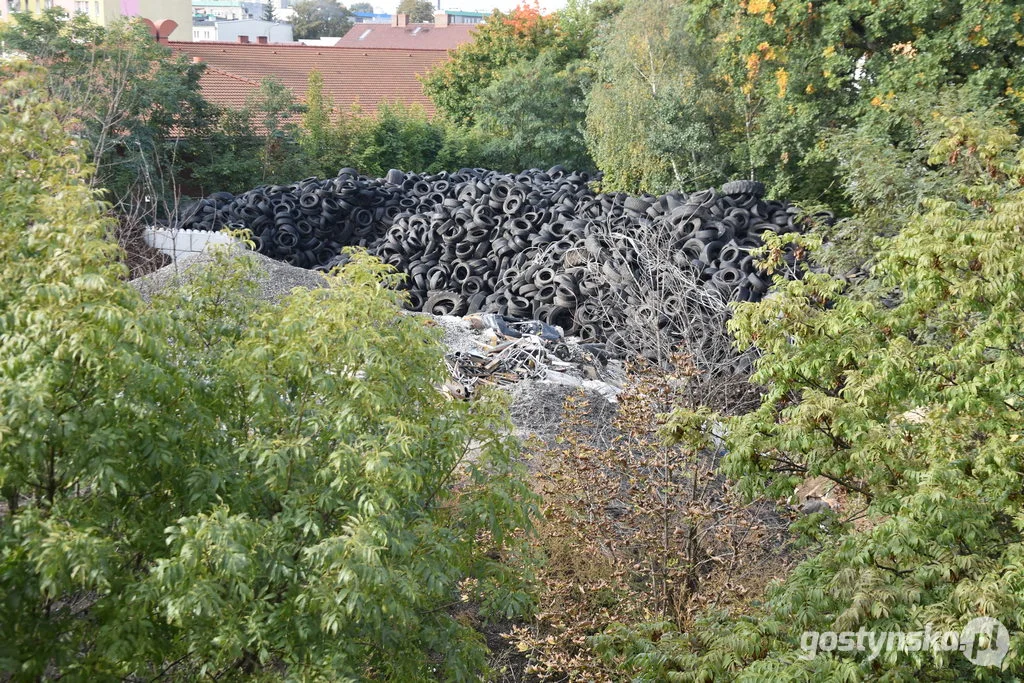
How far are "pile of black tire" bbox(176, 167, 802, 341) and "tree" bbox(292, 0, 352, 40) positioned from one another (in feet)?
275

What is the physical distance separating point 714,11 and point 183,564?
16.2 metres

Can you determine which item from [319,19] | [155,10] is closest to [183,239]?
[155,10]

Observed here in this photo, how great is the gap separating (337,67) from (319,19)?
76.0 m

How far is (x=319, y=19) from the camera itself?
107062mm

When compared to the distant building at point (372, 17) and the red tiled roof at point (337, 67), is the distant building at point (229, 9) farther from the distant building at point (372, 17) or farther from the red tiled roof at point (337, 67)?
the red tiled roof at point (337, 67)

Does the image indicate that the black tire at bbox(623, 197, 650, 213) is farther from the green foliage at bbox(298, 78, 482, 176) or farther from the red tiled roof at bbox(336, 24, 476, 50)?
the red tiled roof at bbox(336, 24, 476, 50)

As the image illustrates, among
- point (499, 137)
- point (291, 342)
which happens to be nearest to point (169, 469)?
point (291, 342)

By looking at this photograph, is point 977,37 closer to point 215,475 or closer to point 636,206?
point 636,206

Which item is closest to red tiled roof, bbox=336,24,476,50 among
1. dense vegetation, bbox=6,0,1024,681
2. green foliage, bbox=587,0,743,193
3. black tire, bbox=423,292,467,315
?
green foliage, bbox=587,0,743,193

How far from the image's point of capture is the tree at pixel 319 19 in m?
98.1

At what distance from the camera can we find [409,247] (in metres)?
15.9

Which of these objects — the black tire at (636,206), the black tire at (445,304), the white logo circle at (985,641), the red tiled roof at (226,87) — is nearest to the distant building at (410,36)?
the red tiled roof at (226,87)

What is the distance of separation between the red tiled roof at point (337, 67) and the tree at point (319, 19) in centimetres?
6214

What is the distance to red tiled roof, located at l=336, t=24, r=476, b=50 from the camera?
2243 inches
